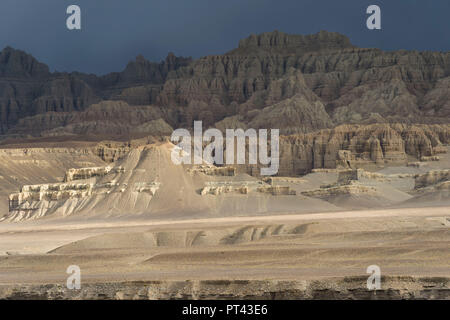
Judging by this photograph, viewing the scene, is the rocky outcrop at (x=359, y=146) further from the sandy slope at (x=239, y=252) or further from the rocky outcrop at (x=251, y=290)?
the rocky outcrop at (x=251, y=290)

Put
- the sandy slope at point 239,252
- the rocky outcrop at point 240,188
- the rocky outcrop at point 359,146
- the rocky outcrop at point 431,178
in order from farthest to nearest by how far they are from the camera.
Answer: the rocky outcrop at point 359,146
the rocky outcrop at point 431,178
the rocky outcrop at point 240,188
the sandy slope at point 239,252

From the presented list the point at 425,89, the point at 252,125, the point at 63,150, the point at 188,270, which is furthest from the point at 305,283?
the point at 425,89

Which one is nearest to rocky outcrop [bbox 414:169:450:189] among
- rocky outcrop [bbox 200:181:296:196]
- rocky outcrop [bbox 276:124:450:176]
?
rocky outcrop [bbox 200:181:296:196]

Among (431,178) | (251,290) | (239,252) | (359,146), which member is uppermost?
(359,146)

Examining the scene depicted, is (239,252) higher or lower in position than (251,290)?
lower

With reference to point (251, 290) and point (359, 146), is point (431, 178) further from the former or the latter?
point (251, 290)

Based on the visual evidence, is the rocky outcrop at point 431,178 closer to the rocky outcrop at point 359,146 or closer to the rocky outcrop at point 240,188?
the rocky outcrop at point 240,188

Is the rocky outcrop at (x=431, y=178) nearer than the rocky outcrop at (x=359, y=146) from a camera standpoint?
Yes

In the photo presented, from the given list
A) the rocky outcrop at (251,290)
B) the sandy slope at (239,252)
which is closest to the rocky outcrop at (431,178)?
the sandy slope at (239,252)

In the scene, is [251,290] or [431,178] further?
[431,178]

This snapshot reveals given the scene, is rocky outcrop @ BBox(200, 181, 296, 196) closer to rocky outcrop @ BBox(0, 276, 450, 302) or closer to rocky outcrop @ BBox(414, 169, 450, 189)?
rocky outcrop @ BBox(414, 169, 450, 189)

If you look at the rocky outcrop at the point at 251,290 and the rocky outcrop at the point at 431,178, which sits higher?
the rocky outcrop at the point at 251,290

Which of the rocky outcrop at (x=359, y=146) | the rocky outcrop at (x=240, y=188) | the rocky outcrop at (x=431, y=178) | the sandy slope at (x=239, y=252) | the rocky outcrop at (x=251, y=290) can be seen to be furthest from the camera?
the rocky outcrop at (x=359, y=146)

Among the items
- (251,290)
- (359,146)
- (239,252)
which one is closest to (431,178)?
(359,146)
